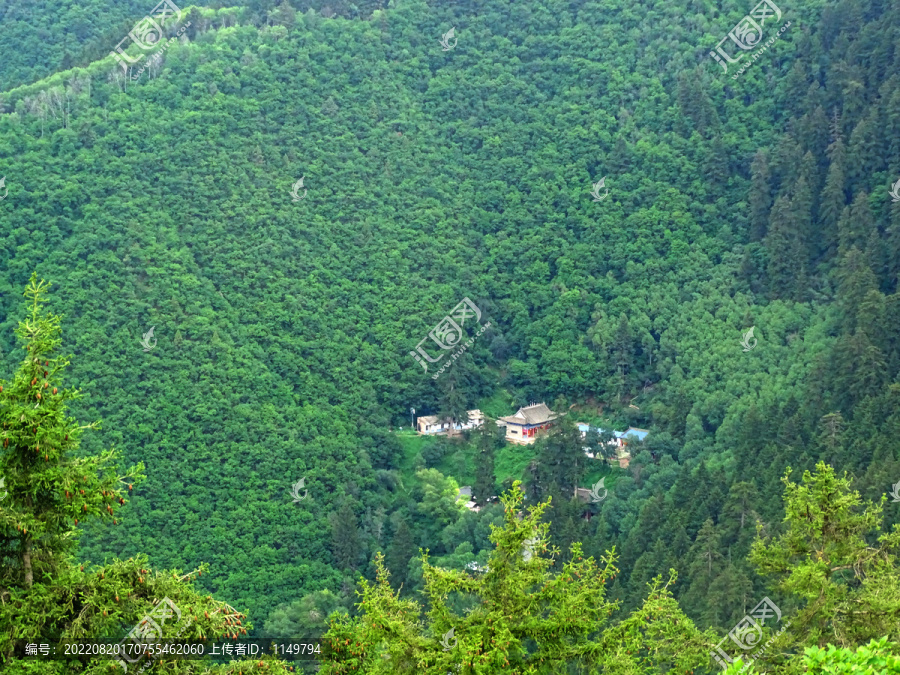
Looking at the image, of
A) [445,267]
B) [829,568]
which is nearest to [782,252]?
[445,267]

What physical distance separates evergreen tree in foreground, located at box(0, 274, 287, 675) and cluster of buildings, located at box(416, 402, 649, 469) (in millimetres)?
39120

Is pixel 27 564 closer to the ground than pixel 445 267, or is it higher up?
higher up

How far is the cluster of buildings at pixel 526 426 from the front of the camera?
50594 millimetres

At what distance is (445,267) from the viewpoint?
59531mm

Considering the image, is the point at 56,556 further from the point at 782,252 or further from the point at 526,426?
the point at 782,252

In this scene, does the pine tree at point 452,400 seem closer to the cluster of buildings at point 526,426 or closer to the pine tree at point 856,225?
the cluster of buildings at point 526,426

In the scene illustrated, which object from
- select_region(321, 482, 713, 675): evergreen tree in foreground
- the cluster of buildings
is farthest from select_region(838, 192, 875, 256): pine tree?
select_region(321, 482, 713, 675): evergreen tree in foreground

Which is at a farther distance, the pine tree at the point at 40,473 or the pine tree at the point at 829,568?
the pine tree at the point at 829,568

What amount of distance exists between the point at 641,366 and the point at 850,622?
128 ft

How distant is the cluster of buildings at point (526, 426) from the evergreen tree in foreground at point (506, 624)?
37.2 meters

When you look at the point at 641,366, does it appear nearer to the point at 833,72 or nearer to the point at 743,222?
the point at 743,222

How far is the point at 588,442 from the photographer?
48844 millimetres

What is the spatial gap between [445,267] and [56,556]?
4840 centimetres

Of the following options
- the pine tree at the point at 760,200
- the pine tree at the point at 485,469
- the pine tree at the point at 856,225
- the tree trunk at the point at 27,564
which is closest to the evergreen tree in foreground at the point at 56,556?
the tree trunk at the point at 27,564
